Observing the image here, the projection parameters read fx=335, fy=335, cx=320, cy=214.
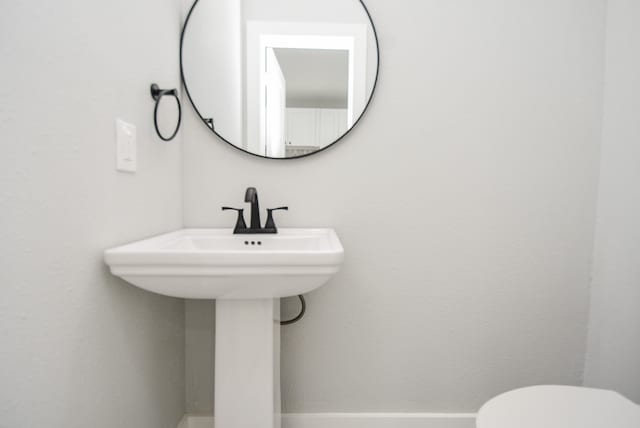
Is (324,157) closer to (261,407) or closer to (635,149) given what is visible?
(261,407)

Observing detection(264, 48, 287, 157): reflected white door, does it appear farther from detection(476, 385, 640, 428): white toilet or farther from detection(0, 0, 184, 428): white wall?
detection(476, 385, 640, 428): white toilet

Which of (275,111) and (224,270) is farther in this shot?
(275,111)

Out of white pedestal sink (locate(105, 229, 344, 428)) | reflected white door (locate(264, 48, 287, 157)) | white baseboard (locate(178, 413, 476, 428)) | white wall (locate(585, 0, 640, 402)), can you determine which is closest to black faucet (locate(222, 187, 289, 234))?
white pedestal sink (locate(105, 229, 344, 428))

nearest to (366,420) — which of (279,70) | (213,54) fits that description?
(279,70)

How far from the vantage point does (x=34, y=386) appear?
1.98 ft

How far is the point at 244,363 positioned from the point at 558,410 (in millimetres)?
788

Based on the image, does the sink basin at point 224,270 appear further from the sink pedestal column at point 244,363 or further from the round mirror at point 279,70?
the round mirror at point 279,70

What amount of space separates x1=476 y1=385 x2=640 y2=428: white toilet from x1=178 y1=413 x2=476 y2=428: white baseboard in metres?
0.59

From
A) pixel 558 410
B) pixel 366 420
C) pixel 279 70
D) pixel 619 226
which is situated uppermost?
pixel 279 70

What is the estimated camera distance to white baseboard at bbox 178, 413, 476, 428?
131 cm

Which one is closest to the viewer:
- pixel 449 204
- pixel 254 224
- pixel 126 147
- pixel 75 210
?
pixel 75 210

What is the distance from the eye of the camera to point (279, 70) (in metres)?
1.26

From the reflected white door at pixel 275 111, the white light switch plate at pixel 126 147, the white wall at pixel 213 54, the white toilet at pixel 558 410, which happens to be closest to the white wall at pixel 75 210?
the white light switch plate at pixel 126 147

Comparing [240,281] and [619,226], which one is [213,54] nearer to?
[240,281]
